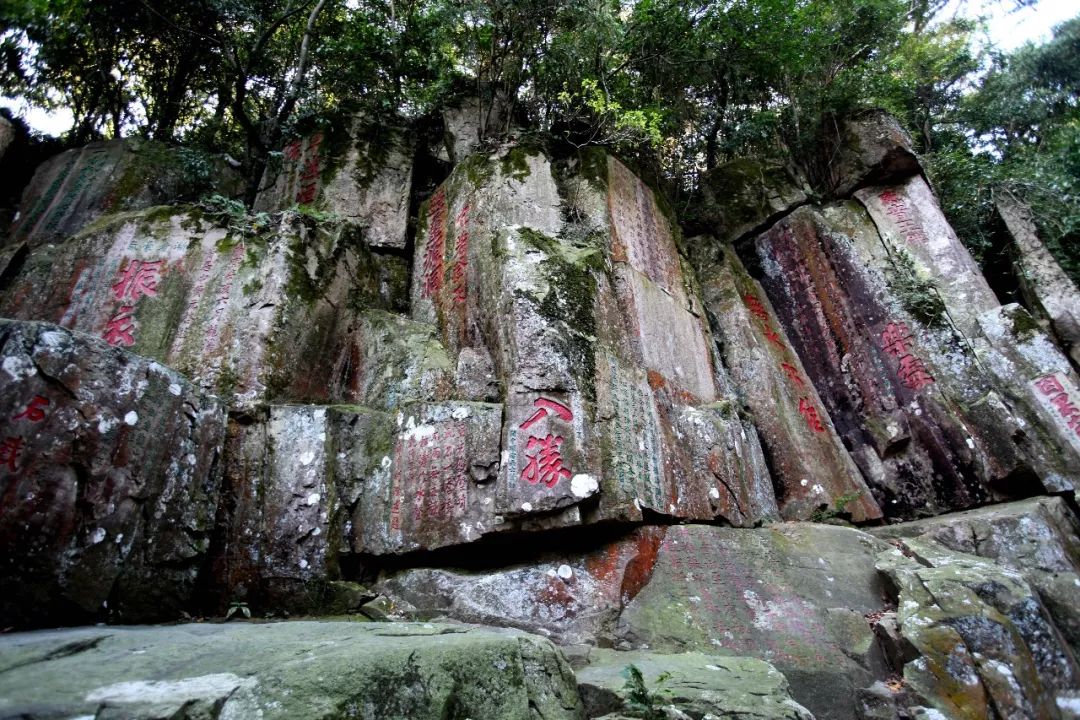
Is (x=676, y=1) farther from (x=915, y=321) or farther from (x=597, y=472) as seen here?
(x=597, y=472)

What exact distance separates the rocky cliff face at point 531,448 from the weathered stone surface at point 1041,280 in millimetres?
211

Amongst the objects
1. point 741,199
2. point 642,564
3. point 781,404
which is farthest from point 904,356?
point 642,564

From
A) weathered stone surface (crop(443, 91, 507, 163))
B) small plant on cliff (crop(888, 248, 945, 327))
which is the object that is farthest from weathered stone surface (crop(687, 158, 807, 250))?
weathered stone surface (crop(443, 91, 507, 163))

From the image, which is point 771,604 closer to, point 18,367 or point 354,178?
point 18,367

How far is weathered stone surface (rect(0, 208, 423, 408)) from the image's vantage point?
20.9ft

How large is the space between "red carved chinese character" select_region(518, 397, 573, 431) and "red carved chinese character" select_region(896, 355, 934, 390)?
495cm

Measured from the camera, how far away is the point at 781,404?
26.0 feet

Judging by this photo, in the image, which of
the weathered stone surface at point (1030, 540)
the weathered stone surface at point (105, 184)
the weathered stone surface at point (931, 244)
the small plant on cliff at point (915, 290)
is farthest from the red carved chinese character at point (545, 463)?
the weathered stone surface at point (105, 184)

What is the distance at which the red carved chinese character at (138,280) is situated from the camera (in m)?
6.68

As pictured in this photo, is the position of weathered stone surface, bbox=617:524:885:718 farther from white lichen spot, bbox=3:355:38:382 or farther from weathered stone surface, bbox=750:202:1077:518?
white lichen spot, bbox=3:355:38:382

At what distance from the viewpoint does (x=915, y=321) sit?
8211 millimetres

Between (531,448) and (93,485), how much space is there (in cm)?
317

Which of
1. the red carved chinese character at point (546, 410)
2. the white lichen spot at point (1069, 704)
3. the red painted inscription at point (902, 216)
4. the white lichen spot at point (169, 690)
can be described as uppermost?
the red painted inscription at point (902, 216)

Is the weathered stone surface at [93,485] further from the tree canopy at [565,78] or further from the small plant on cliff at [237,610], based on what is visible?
the tree canopy at [565,78]
